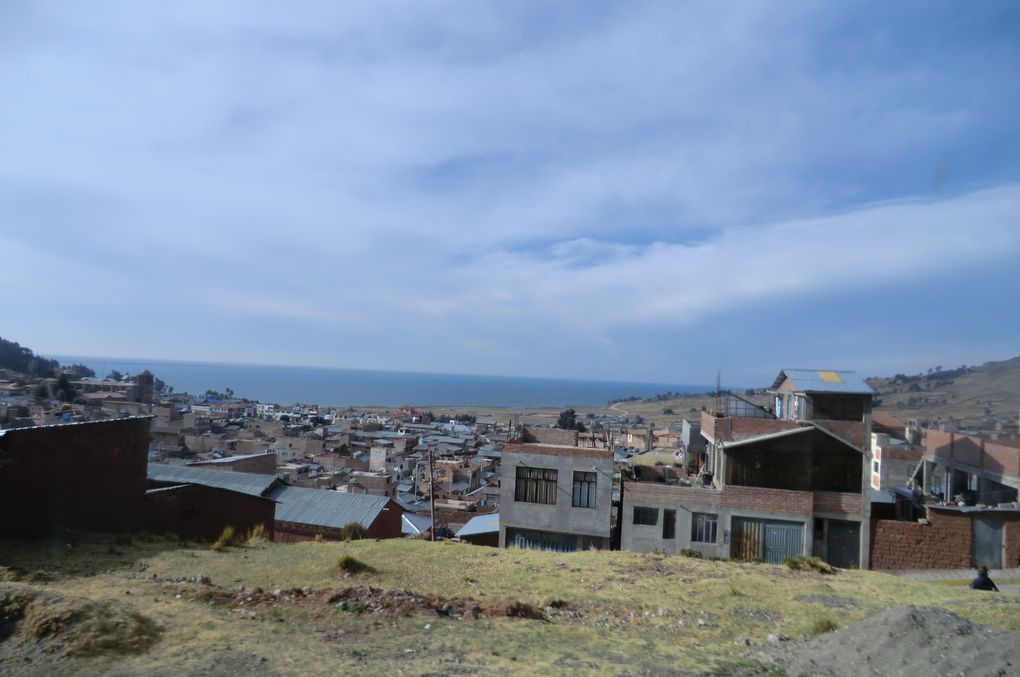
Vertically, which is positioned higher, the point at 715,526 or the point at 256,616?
the point at 256,616

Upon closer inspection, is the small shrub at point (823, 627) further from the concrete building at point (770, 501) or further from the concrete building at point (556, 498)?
the concrete building at point (556, 498)

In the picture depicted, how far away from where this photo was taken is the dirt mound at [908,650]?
748 cm

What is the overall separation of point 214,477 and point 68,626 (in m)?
19.8

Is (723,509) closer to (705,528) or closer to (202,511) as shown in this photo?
(705,528)

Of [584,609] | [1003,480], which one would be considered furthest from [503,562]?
[1003,480]

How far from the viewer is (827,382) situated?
26.3 metres

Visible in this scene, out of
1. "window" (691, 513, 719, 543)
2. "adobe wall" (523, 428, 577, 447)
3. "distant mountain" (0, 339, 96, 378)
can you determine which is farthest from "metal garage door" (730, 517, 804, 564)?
"distant mountain" (0, 339, 96, 378)

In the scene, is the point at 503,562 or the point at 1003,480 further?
the point at 1003,480

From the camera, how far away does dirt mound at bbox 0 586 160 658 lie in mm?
7449

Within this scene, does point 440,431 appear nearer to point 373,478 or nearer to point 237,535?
point 373,478

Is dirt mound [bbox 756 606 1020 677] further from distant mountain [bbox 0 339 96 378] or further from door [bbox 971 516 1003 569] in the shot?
distant mountain [bbox 0 339 96 378]

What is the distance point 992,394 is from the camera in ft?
Result: 281

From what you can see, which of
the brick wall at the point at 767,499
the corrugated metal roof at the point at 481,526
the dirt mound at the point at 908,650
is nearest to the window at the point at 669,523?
the brick wall at the point at 767,499

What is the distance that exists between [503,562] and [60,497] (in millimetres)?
10107
